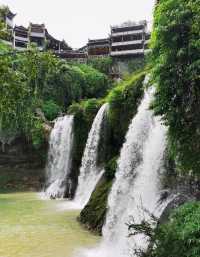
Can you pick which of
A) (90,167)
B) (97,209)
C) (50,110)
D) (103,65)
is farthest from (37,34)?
(97,209)

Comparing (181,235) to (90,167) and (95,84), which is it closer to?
(90,167)

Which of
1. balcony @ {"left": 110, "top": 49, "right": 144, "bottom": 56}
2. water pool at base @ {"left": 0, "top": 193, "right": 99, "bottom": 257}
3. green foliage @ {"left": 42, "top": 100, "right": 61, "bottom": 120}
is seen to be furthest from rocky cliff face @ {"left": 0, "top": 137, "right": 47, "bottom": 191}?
balcony @ {"left": 110, "top": 49, "right": 144, "bottom": 56}

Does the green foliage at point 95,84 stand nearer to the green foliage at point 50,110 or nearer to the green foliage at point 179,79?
the green foliage at point 50,110

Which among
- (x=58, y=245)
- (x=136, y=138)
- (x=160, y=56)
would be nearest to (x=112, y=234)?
(x=58, y=245)

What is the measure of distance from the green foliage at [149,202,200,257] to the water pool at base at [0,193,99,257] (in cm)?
544

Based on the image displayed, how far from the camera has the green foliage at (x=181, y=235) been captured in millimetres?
6871

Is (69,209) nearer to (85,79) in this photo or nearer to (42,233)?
(42,233)

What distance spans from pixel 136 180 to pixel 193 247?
8221 millimetres

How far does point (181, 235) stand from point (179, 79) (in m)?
4.66

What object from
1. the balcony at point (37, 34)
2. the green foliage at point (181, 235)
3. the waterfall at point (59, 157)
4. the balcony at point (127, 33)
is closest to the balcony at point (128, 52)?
the balcony at point (127, 33)

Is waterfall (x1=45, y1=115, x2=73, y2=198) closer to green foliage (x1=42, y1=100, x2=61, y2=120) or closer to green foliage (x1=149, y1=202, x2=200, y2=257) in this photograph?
green foliage (x1=42, y1=100, x2=61, y2=120)

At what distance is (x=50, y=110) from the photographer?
42.2m

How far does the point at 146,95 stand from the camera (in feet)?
60.6

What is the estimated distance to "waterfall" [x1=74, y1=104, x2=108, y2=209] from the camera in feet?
78.2
